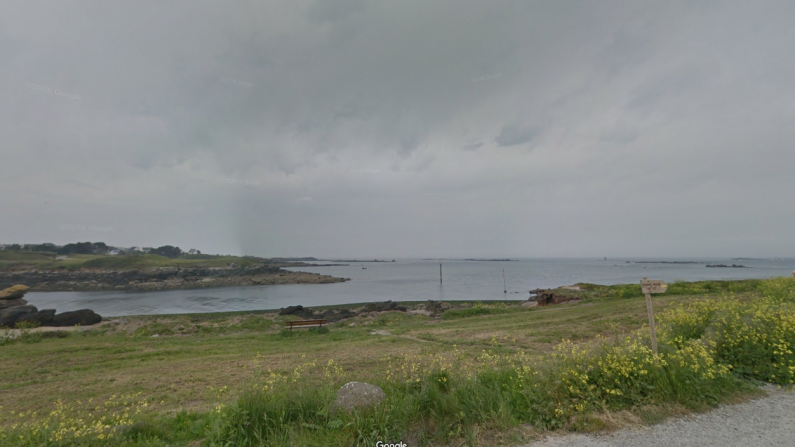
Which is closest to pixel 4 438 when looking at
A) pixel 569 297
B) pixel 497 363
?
pixel 497 363

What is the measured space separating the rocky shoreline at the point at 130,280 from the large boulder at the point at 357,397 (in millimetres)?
79775

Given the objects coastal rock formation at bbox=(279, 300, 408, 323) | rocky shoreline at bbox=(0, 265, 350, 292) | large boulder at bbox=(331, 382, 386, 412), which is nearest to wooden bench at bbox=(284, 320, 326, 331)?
coastal rock formation at bbox=(279, 300, 408, 323)

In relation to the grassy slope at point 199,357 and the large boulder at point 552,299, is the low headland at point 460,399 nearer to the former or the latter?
the grassy slope at point 199,357

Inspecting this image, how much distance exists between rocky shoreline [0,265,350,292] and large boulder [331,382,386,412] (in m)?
79.8

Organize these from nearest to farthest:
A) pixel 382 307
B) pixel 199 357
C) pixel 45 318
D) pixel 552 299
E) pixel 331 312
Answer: pixel 199 357 → pixel 45 318 → pixel 552 299 → pixel 331 312 → pixel 382 307

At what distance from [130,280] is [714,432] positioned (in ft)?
336

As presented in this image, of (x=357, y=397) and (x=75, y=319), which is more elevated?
(x=357, y=397)

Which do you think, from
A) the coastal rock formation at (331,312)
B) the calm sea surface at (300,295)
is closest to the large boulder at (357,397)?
the coastal rock formation at (331,312)

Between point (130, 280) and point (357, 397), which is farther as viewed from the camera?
point (130, 280)

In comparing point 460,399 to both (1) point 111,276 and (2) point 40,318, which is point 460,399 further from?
(1) point 111,276

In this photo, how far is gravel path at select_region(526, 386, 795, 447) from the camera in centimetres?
350

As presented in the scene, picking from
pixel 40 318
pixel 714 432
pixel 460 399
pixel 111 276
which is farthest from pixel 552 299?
pixel 111 276

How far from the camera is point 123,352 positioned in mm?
13312

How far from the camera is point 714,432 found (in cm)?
365
